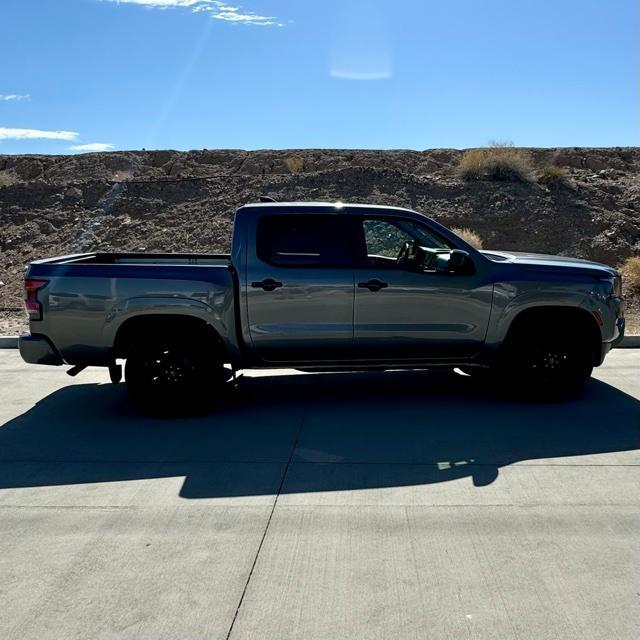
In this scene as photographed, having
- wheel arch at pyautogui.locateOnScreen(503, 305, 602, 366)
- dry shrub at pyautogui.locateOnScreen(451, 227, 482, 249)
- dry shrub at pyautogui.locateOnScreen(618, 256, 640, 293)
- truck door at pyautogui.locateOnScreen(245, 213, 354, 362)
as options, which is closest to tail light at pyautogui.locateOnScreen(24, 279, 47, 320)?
truck door at pyautogui.locateOnScreen(245, 213, 354, 362)

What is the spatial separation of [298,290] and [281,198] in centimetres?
1371

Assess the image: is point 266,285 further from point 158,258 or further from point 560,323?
point 560,323

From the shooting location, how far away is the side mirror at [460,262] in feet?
23.1

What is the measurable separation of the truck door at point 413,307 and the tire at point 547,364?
0.45m

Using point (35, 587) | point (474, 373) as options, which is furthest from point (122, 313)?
point (474, 373)

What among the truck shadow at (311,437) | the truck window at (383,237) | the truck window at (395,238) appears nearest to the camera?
the truck shadow at (311,437)

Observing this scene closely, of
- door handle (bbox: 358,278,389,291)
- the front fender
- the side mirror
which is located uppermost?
the side mirror

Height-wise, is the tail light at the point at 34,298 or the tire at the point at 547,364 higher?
the tail light at the point at 34,298

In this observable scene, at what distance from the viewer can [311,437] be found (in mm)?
6445

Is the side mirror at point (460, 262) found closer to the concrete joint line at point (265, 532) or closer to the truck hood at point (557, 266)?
the truck hood at point (557, 266)

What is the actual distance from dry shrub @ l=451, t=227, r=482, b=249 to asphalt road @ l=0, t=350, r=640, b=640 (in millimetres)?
8547

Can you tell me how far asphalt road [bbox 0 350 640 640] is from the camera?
3.67 meters

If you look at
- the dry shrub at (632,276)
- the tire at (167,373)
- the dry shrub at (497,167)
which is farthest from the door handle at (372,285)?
the dry shrub at (497,167)

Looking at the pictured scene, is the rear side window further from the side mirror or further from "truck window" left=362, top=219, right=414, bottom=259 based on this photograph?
the side mirror
